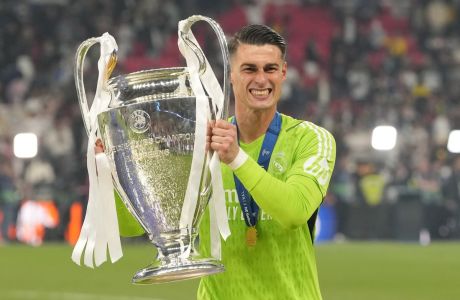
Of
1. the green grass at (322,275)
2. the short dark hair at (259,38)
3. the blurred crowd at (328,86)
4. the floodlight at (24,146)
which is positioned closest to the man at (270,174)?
the short dark hair at (259,38)

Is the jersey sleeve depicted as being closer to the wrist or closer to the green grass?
the wrist

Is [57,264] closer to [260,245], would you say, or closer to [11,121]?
[11,121]

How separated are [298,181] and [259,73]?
1.26 feet

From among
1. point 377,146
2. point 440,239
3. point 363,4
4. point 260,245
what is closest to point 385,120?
point 377,146

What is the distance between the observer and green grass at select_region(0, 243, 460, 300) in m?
11.1

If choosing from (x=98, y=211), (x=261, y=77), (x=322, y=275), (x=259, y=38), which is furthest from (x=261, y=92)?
(x=322, y=275)

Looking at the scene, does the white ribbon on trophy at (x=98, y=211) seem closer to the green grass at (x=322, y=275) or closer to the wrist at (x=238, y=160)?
the wrist at (x=238, y=160)

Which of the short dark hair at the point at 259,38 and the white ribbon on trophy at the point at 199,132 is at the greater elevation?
the short dark hair at the point at 259,38

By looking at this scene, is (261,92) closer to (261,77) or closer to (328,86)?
(261,77)

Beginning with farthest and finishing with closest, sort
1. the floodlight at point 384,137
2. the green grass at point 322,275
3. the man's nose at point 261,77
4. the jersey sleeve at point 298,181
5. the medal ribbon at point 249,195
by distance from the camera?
the floodlight at point 384,137 → the green grass at point 322,275 → the medal ribbon at point 249,195 → the man's nose at point 261,77 → the jersey sleeve at point 298,181

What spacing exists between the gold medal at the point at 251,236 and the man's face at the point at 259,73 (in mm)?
450

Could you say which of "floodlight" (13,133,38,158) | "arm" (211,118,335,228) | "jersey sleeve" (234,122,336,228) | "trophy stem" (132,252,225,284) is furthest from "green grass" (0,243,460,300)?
"trophy stem" (132,252,225,284)

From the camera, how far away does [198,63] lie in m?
3.50

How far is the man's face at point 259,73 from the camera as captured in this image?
371cm
